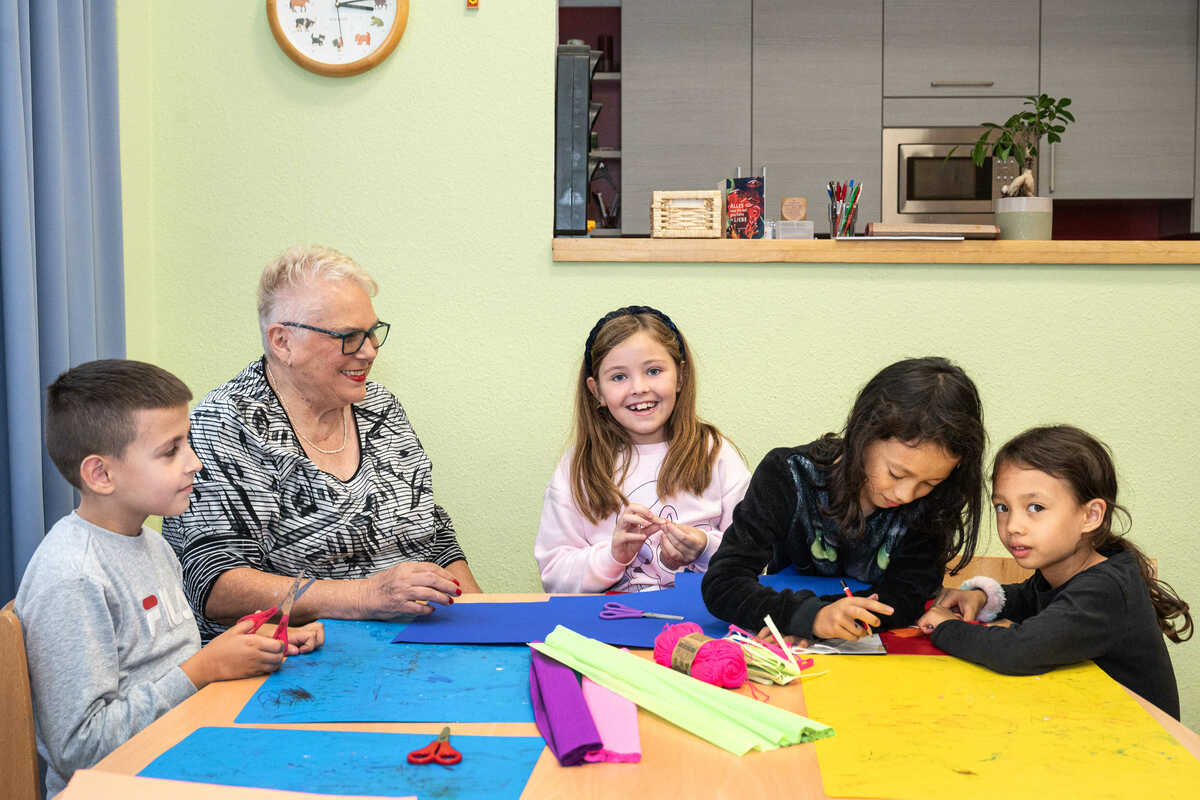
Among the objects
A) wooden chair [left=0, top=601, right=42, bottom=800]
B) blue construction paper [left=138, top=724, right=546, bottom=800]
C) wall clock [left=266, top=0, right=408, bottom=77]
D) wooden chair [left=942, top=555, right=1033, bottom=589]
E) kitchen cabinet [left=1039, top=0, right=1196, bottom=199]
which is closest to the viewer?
blue construction paper [left=138, top=724, right=546, bottom=800]

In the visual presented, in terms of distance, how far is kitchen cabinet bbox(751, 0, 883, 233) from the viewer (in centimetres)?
430

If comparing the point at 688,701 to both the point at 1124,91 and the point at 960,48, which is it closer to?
the point at 960,48

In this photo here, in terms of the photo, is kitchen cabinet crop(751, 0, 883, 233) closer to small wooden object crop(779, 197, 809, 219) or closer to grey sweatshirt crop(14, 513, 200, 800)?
small wooden object crop(779, 197, 809, 219)

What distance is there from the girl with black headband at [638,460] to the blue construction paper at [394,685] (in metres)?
0.55

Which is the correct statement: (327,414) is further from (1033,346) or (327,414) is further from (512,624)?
(1033,346)

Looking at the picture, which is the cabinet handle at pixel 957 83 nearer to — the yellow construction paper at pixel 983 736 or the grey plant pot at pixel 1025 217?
the grey plant pot at pixel 1025 217

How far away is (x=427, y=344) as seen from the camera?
2.42 meters

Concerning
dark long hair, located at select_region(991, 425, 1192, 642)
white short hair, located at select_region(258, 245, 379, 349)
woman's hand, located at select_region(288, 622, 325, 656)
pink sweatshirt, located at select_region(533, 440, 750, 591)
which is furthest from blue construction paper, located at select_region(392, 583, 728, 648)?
white short hair, located at select_region(258, 245, 379, 349)

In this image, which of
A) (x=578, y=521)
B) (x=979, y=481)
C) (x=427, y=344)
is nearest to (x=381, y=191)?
(x=427, y=344)

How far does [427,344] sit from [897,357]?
3.59ft

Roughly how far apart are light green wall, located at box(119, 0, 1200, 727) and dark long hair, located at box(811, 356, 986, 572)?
33.1 inches

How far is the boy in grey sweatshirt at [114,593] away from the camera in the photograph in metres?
1.17

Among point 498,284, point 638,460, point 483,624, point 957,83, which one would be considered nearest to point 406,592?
point 483,624

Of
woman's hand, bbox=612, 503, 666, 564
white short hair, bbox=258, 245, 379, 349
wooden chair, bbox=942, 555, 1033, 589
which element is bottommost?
wooden chair, bbox=942, 555, 1033, 589
